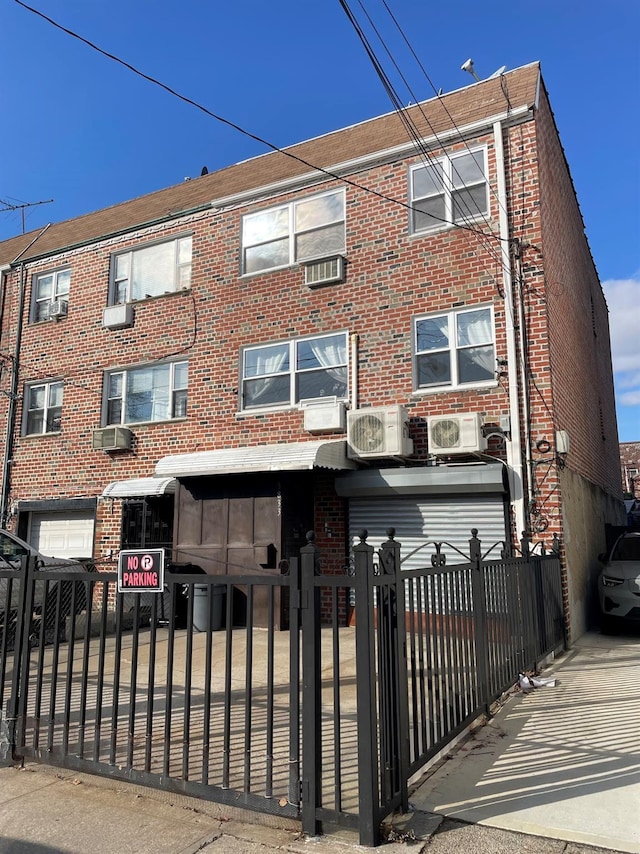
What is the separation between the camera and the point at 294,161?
1232 cm

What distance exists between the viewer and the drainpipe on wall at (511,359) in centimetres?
900

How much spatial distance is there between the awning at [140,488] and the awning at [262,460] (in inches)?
25.2

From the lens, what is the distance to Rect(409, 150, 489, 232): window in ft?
34.1

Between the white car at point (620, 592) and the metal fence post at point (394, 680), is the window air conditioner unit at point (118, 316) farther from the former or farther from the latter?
the metal fence post at point (394, 680)

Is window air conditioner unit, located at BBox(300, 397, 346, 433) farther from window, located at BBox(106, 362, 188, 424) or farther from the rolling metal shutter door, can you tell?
window, located at BBox(106, 362, 188, 424)

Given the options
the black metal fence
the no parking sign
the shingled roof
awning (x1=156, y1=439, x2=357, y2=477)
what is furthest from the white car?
the no parking sign

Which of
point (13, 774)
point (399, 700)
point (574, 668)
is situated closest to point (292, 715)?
point (399, 700)

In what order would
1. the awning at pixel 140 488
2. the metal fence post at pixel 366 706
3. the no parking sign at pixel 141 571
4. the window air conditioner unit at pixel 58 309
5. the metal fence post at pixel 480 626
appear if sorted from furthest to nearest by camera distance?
1. the window air conditioner unit at pixel 58 309
2. the awning at pixel 140 488
3. the metal fence post at pixel 480 626
4. the no parking sign at pixel 141 571
5. the metal fence post at pixel 366 706

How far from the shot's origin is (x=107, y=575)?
Result: 4.20 meters

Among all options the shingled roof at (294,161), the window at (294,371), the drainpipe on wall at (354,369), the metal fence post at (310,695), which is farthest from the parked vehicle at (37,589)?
the shingled roof at (294,161)

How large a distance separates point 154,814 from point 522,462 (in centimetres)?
702

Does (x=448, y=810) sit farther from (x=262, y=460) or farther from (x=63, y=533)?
(x=63, y=533)

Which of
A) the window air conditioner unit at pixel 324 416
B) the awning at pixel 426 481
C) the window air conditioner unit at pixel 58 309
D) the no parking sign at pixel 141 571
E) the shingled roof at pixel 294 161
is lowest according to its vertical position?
the no parking sign at pixel 141 571

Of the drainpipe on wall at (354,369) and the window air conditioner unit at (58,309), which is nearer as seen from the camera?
the drainpipe on wall at (354,369)
